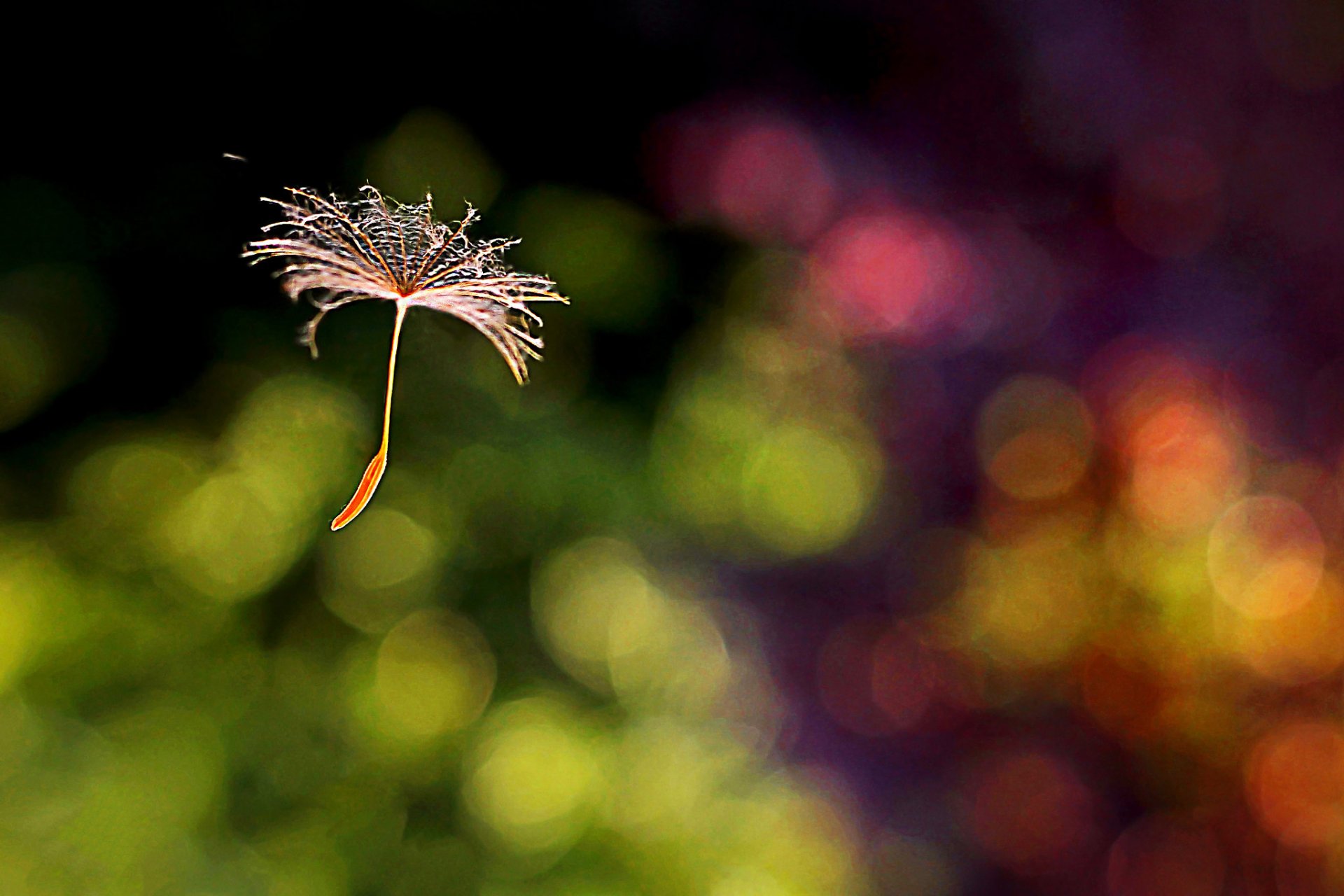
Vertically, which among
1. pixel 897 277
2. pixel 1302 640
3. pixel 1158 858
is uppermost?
pixel 897 277

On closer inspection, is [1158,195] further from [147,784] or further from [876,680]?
[147,784]

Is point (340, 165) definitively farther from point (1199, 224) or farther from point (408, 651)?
point (1199, 224)

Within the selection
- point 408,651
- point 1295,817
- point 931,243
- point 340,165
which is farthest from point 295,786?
point 1295,817

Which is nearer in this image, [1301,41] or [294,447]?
[294,447]

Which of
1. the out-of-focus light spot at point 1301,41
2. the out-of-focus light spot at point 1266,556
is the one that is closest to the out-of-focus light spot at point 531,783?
the out-of-focus light spot at point 1266,556

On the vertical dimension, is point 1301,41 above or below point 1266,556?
above

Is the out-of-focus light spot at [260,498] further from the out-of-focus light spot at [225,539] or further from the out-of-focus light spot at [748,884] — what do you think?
the out-of-focus light spot at [748,884]

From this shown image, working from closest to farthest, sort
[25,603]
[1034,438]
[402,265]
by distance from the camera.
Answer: [402,265]
[25,603]
[1034,438]

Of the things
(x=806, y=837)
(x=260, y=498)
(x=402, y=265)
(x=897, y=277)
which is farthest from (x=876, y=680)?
(x=402, y=265)
